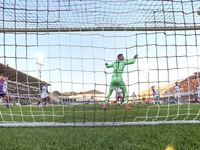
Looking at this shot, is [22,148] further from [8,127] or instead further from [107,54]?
[107,54]

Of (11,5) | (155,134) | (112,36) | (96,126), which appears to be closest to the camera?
(155,134)

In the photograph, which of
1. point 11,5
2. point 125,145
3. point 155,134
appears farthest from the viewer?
point 11,5

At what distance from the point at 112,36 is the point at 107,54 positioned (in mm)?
410

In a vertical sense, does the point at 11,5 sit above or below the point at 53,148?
above

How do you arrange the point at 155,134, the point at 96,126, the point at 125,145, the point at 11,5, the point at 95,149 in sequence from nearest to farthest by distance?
1. the point at 95,149
2. the point at 125,145
3. the point at 155,134
4. the point at 96,126
5. the point at 11,5

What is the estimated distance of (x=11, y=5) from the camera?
3.91 meters

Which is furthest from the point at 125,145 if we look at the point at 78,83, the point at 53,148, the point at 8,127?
the point at 8,127

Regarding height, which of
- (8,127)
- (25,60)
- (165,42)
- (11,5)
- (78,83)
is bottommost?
(8,127)

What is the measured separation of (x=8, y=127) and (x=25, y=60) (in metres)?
1.43

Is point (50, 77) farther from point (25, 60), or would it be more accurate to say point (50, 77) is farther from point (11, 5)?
point (11, 5)

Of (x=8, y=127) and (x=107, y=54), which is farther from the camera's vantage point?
(x=107, y=54)

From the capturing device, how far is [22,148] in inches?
69.6

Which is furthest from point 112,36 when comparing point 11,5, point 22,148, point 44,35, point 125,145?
point 11,5

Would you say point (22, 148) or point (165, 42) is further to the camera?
point (165, 42)
